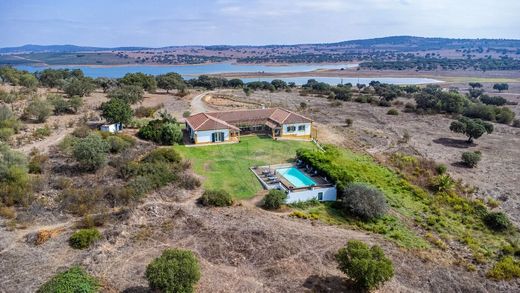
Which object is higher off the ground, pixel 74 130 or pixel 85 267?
pixel 74 130

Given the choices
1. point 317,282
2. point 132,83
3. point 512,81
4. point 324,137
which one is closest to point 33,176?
point 317,282

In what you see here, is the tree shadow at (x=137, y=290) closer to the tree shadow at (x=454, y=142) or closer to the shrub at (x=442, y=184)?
the shrub at (x=442, y=184)

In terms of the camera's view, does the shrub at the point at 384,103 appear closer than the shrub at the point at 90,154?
No

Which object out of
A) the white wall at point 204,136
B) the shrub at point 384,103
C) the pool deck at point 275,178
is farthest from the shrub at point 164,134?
the shrub at point 384,103

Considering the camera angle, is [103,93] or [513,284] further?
[103,93]

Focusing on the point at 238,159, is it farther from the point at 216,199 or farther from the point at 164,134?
the point at 216,199

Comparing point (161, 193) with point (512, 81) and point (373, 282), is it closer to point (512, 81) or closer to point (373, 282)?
point (373, 282)
